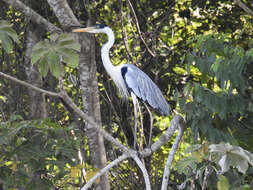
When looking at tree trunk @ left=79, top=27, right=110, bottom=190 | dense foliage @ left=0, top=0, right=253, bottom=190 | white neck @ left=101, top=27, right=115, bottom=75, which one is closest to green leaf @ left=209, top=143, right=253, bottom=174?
dense foliage @ left=0, top=0, right=253, bottom=190

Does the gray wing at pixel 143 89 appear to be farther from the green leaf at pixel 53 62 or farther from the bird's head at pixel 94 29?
the green leaf at pixel 53 62

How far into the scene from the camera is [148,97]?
3.62 metres

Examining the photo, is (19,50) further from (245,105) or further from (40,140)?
(245,105)

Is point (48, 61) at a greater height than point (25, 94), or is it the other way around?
point (48, 61)

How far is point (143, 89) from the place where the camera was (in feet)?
12.0

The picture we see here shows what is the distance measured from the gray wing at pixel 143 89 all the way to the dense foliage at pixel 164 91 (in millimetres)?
197

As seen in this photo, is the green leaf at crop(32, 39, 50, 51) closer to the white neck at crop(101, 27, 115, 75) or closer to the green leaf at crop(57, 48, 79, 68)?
the green leaf at crop(57, 48, 79, 68)

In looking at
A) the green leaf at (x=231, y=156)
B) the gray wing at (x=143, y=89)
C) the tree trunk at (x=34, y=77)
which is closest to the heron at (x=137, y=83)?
the gray wing at (x=143, y=89)

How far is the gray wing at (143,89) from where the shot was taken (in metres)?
3.61

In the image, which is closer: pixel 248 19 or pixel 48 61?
pixel 48 61

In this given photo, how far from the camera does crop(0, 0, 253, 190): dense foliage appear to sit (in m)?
2.30

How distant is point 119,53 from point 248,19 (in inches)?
53.0

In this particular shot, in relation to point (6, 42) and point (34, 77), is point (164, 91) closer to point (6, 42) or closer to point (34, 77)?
point (34, 77)

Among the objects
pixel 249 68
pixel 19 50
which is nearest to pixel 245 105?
pixel 249 68
